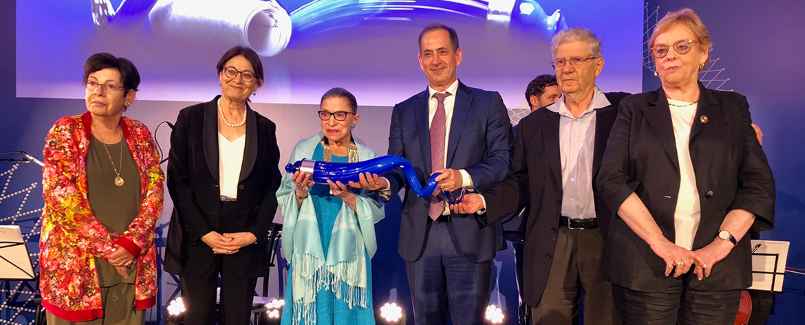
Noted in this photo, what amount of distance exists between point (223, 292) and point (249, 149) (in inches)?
29.1

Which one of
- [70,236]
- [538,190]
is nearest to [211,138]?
[70,236]

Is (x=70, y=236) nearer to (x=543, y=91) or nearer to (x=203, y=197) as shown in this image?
(x=203, y=197)

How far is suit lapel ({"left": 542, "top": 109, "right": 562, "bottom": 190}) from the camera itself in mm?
2270

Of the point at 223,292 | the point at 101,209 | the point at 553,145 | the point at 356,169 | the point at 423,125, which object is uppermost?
the point at 423,125

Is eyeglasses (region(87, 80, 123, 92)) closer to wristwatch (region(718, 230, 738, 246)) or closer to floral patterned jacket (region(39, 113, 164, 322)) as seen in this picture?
floral patterned jacket (region(39, 113, 164, 322))

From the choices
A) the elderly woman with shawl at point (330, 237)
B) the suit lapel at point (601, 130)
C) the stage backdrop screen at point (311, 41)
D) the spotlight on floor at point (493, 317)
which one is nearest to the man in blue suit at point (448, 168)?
the elderly woman with shawl at point (330, 237)

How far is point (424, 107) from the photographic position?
101 inches

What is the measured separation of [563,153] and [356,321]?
55.8 inches

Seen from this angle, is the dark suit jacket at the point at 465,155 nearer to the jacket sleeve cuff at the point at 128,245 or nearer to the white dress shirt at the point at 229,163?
the white dress shirt at the point at 229,163

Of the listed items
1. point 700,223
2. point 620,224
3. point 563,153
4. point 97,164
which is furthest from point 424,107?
point 97,164

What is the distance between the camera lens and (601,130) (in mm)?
2260

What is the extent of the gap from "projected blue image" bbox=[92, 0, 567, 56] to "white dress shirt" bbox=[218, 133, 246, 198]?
5.39 feet

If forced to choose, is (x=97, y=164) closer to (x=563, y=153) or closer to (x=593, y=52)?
(x=563, y=153)

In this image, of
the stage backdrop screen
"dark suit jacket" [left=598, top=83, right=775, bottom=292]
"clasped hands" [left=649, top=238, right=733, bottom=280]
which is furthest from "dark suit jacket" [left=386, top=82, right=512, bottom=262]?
the stage backdrop screen
